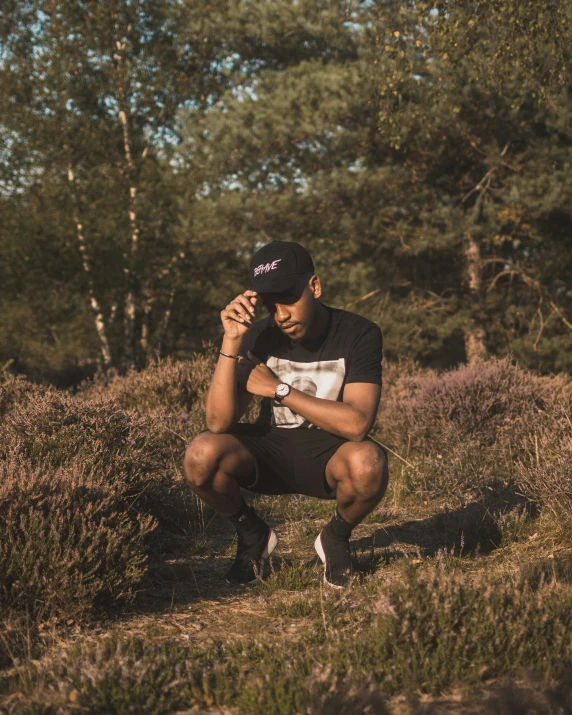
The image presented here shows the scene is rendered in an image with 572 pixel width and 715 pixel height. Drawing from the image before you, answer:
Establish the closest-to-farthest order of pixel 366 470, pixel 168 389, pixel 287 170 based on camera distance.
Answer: pixel 366 470 → pixel 168 389 → pixel 287 170

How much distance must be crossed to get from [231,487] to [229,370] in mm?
590

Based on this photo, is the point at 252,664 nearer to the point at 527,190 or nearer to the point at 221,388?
the point at 221,388

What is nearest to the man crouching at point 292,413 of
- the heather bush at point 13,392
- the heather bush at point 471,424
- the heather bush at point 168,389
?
the heather bush at point 471,424

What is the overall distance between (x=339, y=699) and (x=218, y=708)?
452 mm

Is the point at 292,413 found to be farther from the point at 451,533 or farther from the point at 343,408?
the point at 451,533

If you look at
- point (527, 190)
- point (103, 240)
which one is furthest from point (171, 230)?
point (527, 190)

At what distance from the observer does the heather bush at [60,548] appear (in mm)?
3338

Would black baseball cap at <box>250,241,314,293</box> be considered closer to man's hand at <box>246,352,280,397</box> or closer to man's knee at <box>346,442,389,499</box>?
man's hand at <box>246,352,280,397</box>

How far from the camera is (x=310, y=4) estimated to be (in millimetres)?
15977

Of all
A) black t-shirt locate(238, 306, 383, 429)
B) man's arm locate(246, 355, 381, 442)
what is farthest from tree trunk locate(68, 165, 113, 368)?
man's arm locate(246, 355, 381, 442)

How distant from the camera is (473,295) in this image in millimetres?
16656

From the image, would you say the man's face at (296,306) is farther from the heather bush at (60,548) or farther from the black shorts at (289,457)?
the heather bush at (60,548)

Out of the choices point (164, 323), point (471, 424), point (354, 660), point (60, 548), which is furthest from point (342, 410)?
point (164, 323)

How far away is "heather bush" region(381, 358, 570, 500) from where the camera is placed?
19.0 ft
